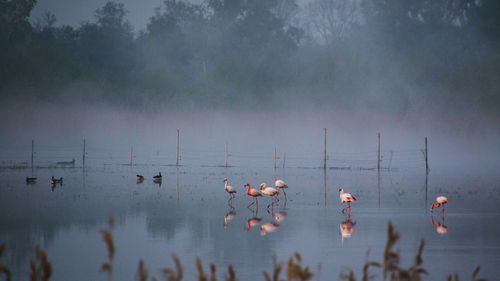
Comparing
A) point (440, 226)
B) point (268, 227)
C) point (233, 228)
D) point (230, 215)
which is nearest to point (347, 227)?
point (268, 227)

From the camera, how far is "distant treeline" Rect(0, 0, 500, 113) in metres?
69.2

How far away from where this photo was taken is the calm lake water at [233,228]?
11.5 metres

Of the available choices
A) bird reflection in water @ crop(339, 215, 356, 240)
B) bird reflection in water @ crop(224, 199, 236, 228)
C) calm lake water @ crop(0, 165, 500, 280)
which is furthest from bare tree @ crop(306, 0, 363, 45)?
bird reflection in water @ crop(339, 215, 356, 240)

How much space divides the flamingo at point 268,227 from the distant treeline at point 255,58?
55289 mm

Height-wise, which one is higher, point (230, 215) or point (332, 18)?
point (332, 18)

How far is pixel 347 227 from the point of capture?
53.3 feet

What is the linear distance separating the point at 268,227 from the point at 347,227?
185cm

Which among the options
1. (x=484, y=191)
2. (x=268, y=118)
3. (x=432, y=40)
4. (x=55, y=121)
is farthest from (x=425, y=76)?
(x=484, y=191)

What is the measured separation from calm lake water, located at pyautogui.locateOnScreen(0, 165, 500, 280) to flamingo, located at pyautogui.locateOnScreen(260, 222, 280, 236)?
0.12 metres

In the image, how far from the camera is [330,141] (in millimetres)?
77375

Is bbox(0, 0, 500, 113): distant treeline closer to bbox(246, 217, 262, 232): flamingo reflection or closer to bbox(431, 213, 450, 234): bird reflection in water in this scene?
bbox(431, 213, 450, 234): bird reflection in water

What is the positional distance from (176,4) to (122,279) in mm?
71402

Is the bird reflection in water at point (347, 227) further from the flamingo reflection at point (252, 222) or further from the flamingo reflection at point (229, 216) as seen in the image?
the flamingo reflection at point (229, 216)

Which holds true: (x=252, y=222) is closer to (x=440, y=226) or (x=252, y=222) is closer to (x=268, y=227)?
(x=268, y=227)
